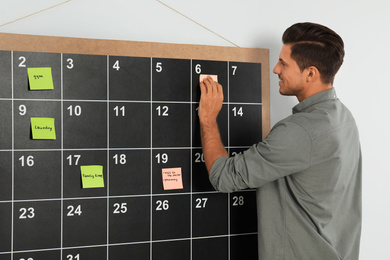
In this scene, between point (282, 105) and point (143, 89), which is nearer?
point (143, 89)

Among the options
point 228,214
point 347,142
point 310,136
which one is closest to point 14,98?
point 228,214

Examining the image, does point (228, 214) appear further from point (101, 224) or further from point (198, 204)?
point (101, 224)

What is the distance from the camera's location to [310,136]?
1376 millimetres

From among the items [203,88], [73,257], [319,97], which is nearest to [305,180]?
[319,97]

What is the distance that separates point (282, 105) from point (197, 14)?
1.94ft

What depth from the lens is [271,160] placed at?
4.55 feet

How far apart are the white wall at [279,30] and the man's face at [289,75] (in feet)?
1.15

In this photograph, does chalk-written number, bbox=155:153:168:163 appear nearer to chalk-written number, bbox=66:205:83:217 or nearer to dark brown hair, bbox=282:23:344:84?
chalk-written number, bbox=66:205:83:217

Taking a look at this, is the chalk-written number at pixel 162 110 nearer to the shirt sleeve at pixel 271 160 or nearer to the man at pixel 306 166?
the man at pixel 306 166

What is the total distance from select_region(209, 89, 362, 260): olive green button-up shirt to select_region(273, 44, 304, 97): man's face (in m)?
0.07

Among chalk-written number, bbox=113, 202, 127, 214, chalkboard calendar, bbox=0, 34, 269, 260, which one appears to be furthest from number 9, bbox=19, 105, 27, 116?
chalk-written number, bbox=113, 202, 127, 214

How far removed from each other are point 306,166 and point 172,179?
0.55 metres

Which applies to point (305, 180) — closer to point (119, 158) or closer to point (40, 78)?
point (119, 158)

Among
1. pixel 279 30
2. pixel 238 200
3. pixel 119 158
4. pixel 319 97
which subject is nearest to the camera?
Result: pixel 319 97
